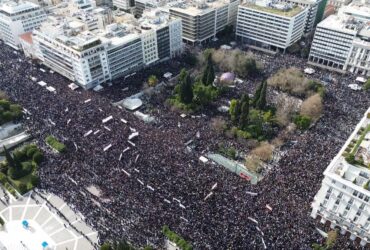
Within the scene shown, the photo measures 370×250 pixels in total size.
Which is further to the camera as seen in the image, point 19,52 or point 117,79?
point 19,52

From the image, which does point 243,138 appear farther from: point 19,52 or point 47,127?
point 19,52

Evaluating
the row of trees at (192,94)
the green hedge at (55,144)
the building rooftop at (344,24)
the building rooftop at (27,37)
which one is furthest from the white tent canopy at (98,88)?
the building rooftop at (344,24)

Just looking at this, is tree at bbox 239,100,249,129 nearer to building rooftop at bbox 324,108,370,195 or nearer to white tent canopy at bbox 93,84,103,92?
A: building rooftop at bbox 324,108,370,195

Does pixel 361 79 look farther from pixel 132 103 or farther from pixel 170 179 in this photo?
pixel 170 179

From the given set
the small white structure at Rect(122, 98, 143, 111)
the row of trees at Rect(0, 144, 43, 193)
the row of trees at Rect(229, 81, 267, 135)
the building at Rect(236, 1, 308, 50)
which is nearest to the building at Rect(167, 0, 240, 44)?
the building at Rect(236, 1, 308, 50)

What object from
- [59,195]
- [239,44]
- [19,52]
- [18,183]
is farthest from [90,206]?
[239,44]

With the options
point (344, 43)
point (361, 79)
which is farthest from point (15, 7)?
point (361, 79)
